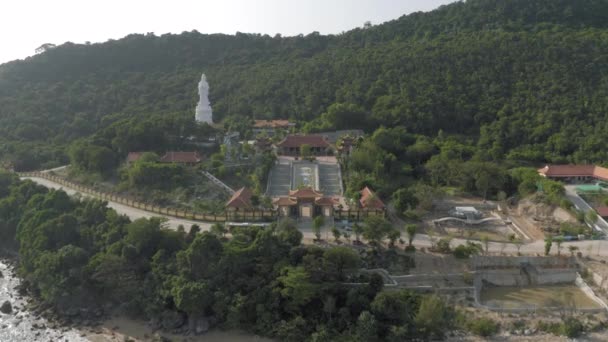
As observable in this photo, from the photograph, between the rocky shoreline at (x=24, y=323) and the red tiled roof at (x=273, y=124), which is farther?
the red tiled roof at (x=273, y=124)

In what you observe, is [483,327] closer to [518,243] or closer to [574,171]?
[518,243]

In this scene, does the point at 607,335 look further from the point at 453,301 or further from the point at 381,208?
the point at 381,208

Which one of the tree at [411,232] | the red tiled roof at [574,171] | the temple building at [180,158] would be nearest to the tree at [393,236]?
the tree at [411,232]

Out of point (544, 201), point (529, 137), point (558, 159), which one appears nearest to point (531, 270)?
point (544, 201)

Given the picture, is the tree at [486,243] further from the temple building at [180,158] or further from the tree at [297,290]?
the temple building at [180,158]

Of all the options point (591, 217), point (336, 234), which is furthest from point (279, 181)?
point (591, 217)
